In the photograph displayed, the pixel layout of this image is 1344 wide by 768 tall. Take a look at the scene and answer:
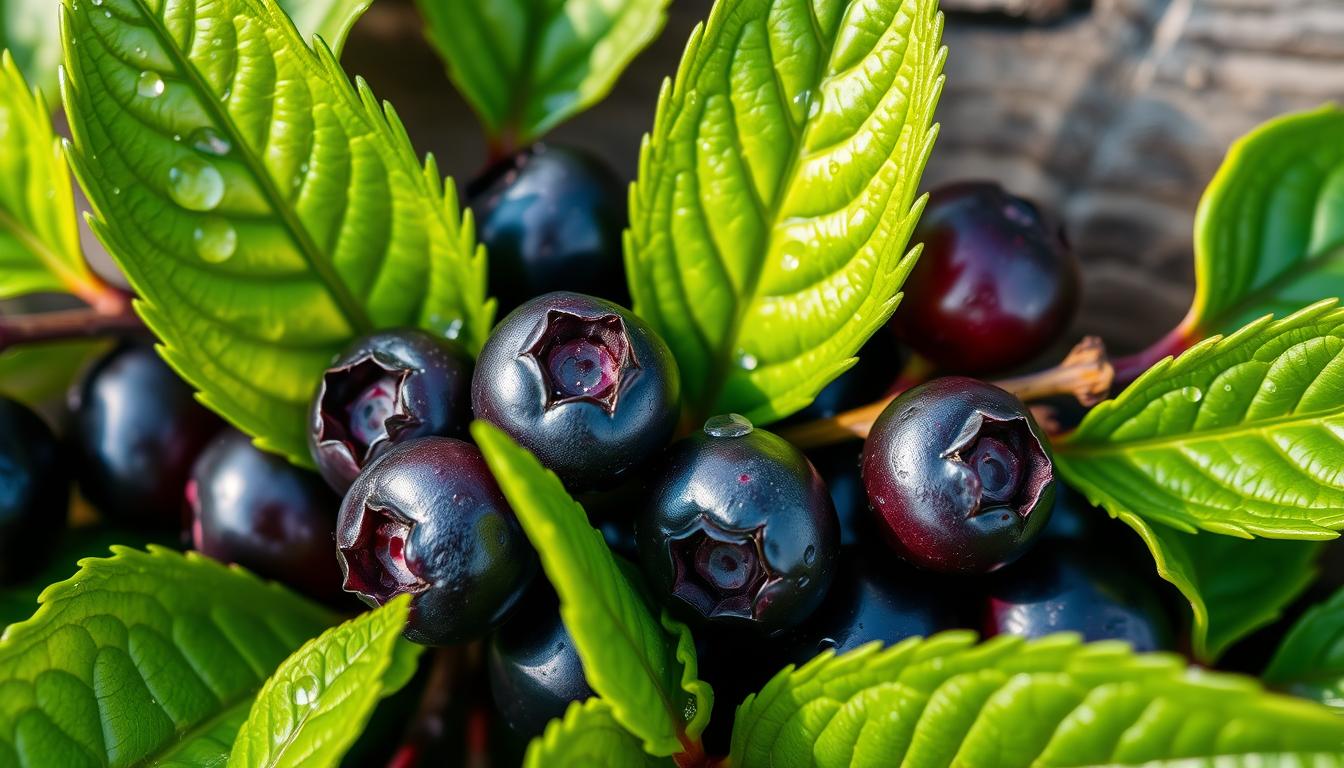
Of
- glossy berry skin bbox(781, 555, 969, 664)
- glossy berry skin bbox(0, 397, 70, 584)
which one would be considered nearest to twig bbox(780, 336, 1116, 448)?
glossy berry skin bbox(781, 555, 969, 664)

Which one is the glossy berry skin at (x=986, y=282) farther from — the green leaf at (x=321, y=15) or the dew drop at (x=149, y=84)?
the dew drop at (x=149, y=84)

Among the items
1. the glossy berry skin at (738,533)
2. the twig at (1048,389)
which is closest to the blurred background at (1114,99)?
the twig at (1048,389)

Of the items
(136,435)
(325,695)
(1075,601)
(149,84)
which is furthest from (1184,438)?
(136,435)

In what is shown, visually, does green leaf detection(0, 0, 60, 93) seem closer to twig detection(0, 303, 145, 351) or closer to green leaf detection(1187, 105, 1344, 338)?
twig detection(0, 303, 145, 351)

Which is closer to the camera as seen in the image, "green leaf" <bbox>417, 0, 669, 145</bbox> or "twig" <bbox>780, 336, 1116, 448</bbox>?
"twig" <bbox>780, 336, 1116, 448</bbox>

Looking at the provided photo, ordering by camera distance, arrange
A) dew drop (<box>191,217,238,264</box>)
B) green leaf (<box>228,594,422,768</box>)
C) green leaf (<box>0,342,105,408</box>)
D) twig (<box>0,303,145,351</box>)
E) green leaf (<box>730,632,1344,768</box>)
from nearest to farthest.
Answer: green leaf (<box>730,632,1344,768</box>) → green leaf (<box>228,594,422,768</box>) → dew drop (<box>191,217,238,264</box>) → twig (<box>0,303,145,351</box>) → green leaf (<box>0,342,105,408</box>)

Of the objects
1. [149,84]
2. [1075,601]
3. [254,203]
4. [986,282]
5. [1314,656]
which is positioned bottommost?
[1314,656]

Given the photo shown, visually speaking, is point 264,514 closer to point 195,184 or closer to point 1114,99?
point 195,184

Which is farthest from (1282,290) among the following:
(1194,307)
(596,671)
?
(596,671)
